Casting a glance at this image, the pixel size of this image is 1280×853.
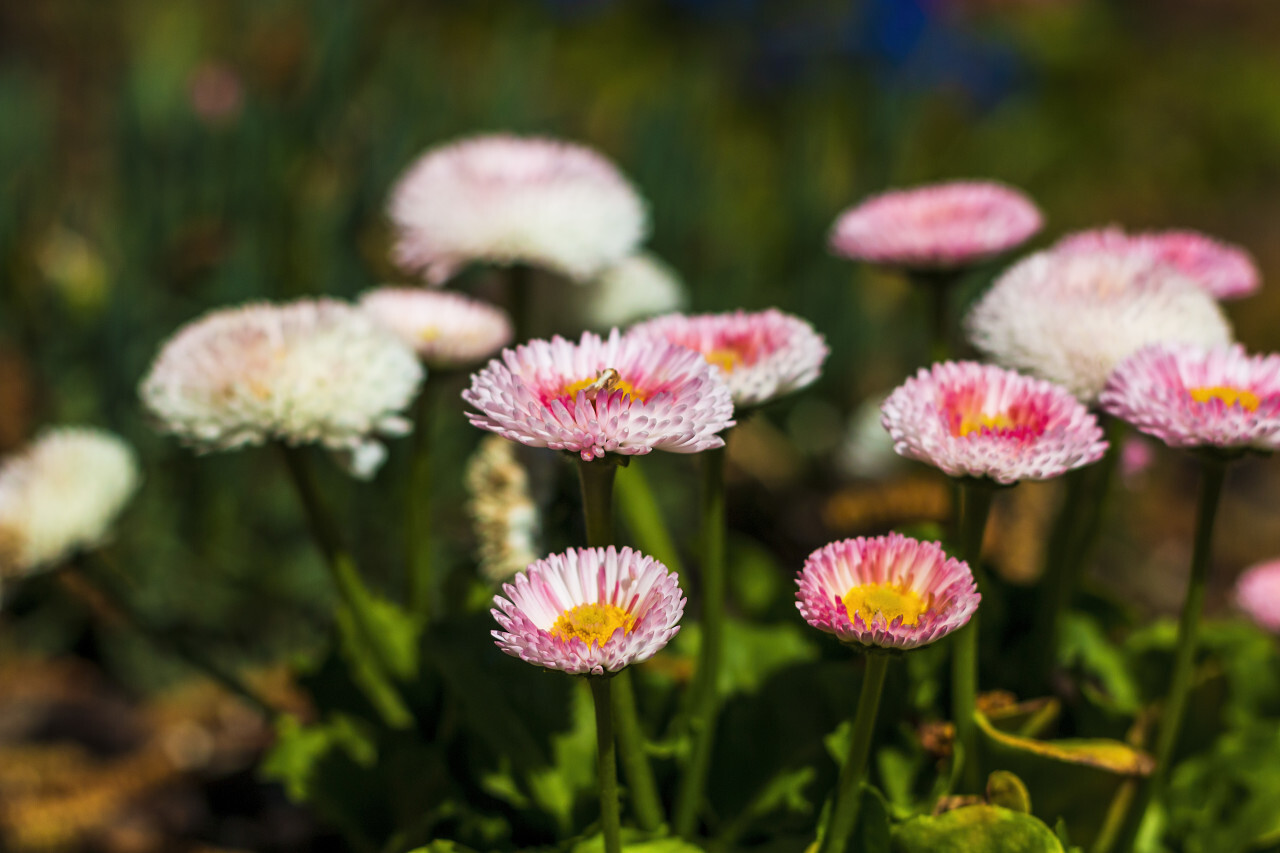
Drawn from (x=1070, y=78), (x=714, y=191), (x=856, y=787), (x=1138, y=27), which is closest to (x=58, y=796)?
(x=856, y=787)

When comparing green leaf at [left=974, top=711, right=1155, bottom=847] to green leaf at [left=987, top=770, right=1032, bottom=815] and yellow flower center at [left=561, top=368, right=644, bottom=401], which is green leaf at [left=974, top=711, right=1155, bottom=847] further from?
yellow flower center at [left=561, top=368, right=644, bottom=401]

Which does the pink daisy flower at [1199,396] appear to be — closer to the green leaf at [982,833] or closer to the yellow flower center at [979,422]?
the yellow flower center at [979,422]

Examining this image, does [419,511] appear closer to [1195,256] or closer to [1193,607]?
[1193,607]

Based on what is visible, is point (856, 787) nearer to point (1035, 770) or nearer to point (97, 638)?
point (1035, 770)

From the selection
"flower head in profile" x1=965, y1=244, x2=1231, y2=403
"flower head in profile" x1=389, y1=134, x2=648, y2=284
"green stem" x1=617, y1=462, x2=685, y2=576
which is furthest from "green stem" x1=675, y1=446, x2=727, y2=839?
"flower head in profile" x1=389, y1=134, x2=648, y2=284

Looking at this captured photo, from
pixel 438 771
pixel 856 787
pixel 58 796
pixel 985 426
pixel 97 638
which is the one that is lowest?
pixel 97 638
